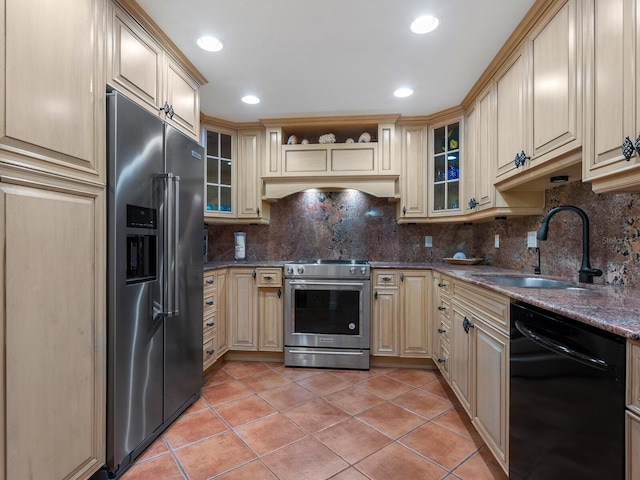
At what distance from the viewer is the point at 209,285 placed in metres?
2.62

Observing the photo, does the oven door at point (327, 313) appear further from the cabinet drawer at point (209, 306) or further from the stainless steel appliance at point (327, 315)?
the cabinet drawer at point (209, 306)

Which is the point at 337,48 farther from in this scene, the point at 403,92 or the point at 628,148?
the point at 628,148

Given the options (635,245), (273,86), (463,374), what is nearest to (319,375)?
(463,374)

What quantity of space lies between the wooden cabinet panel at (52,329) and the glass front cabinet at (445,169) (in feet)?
8.90

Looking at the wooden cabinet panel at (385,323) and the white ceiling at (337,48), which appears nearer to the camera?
the white ceiling at (337,48)

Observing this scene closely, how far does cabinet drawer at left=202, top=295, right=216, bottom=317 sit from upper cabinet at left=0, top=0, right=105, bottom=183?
1.38 metres

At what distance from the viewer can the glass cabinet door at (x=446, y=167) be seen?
292cm

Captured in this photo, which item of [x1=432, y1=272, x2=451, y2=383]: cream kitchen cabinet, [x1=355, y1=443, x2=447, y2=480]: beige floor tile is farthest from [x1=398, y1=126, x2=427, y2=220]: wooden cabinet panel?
[x1=355, y1=443, x2=447, y2=480]: beige floor tile

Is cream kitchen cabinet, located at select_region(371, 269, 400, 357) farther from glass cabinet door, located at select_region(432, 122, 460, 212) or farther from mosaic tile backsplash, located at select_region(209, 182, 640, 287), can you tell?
glass cabinet door, located at select_region(432, 122, 460, 212)

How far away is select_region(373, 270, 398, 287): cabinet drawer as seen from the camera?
9.42 feet

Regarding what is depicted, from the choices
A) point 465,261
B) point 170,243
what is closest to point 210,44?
point 170,243

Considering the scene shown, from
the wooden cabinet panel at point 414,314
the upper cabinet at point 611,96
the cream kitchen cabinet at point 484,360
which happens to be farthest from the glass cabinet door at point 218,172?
the upper cabinet at point 611,96

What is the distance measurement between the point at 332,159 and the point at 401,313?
162 centimetres

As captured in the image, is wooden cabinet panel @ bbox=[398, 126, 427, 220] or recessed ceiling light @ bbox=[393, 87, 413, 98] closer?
recessed ceiling light @ bbox=[393, 87, 413, 98]
